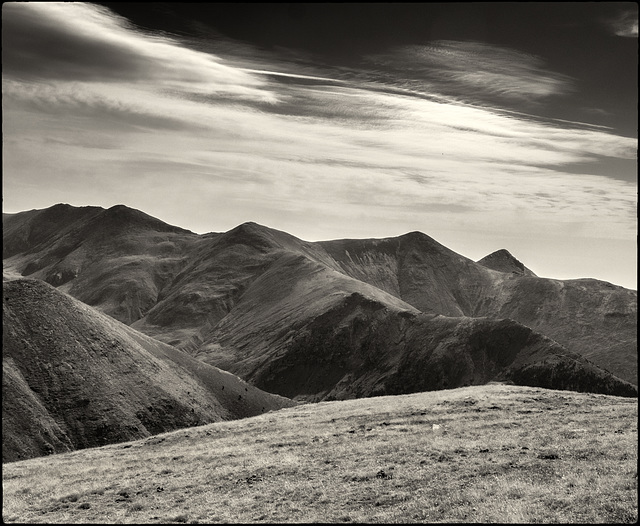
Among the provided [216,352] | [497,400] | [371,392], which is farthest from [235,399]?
[216,352]

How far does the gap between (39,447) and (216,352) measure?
394 feet

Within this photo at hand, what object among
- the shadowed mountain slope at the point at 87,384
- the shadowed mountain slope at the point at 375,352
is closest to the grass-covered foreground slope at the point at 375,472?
the shadowed mountain slope at the point at 87,384

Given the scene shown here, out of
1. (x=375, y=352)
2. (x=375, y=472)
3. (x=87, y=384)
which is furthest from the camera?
(x=375, y=352)

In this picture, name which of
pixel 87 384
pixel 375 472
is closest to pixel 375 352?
pixel 87 384

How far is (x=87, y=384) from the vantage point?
72.1 meters

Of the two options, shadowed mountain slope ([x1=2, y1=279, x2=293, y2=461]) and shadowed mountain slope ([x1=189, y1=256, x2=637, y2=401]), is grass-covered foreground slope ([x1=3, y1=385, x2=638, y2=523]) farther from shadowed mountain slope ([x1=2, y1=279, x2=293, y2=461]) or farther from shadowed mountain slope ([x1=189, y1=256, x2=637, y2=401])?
shadowed mountain slope ([x1=189, y1=256, x2=637, y2=401])

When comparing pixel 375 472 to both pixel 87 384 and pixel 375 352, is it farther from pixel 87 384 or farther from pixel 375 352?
pixel 375 352

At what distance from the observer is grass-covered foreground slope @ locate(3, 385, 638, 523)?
20656 millimetres

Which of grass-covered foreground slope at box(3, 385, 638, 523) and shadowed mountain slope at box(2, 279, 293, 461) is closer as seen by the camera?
grass-covered foreground slope at box(3, 385, 638, 523)

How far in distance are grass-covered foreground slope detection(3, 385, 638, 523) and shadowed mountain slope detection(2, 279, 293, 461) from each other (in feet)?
52.4

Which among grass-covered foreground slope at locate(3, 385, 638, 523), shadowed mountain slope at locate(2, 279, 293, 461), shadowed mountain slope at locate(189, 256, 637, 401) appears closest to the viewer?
grass-covered foreground slope at locate(3, 385, 638, 523)

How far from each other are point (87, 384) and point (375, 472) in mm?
55201

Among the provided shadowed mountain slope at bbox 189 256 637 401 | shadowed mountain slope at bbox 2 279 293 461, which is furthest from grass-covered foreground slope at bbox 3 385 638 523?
shadowed mountain slope at bbox 189 256 637 401

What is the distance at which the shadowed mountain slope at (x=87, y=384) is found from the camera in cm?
6462
